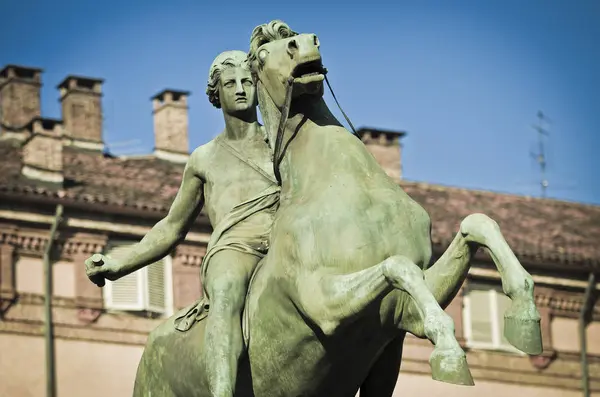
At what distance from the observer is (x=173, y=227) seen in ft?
56.2

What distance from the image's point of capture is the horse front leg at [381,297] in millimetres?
13922

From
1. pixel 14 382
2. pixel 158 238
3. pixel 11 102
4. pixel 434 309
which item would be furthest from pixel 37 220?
pixel 434 309

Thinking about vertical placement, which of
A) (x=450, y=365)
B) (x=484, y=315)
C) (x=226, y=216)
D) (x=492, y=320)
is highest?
(x=226, y=216)

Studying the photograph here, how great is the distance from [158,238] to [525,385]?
42.7 m

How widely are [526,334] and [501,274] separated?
0.42 metres

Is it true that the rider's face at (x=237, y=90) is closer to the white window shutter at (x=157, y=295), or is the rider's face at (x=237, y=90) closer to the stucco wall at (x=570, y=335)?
the white window shutter at (x=157, y=295)

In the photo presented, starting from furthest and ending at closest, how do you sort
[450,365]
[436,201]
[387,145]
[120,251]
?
[387,145] < [436,201] < [120,251] < [450,365]

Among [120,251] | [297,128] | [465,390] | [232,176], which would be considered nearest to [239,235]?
[232,176]

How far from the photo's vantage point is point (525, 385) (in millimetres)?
59188

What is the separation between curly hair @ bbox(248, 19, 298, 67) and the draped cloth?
3.05ft

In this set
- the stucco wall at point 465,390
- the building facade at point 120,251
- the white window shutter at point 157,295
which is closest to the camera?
the building facade at point 120,251

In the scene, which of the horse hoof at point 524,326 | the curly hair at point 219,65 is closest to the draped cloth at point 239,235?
the curly hair at point 219,65

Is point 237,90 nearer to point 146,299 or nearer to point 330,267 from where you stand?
point 330,267

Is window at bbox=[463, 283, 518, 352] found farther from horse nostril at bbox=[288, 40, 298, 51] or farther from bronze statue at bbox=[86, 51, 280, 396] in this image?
horse nostril at bbox=[288, 40, 298, 51]
